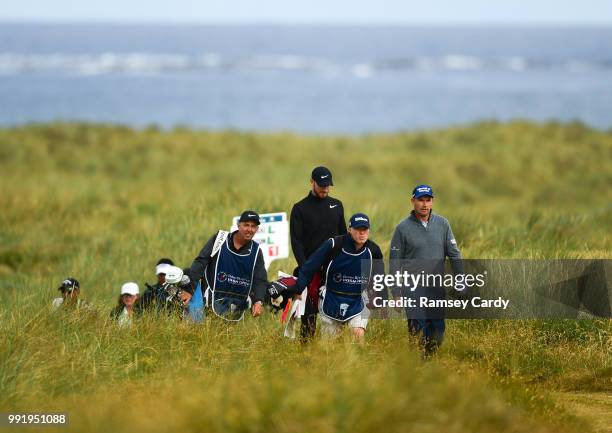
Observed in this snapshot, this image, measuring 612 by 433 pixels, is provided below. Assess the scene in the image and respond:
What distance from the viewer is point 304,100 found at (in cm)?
9994

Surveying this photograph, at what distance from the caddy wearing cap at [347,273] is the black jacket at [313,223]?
0.75 meters

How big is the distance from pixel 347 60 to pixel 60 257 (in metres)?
153

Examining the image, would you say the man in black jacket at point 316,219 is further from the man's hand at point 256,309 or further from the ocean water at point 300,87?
the ocean water at point 300,87

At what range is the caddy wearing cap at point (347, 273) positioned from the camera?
9.66 m

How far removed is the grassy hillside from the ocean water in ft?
56.0

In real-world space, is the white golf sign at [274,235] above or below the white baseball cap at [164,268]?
above

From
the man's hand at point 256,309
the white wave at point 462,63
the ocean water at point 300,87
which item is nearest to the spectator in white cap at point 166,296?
the man's hand at point 256,309

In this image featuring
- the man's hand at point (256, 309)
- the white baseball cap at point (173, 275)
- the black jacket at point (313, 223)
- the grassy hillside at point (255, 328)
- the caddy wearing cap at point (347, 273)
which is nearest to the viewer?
the grassy hillside at point (255, 328)

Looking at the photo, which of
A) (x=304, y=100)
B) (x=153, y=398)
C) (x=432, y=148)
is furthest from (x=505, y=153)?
(x=304, y=100)

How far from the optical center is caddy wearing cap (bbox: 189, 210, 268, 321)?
34.1 ft

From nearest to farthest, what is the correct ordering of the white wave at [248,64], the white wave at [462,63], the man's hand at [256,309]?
the man's hand at [256,309] < the white wave at [248,64] < the white wave at [462,63]

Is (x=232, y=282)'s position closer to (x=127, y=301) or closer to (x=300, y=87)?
(x=127, y=301)

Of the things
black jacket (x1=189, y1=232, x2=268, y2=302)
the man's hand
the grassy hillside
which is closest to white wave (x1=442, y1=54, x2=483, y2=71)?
the grassy hillside

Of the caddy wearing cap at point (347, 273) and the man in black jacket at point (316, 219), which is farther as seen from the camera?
the man in black jacket at point (316, 219)
